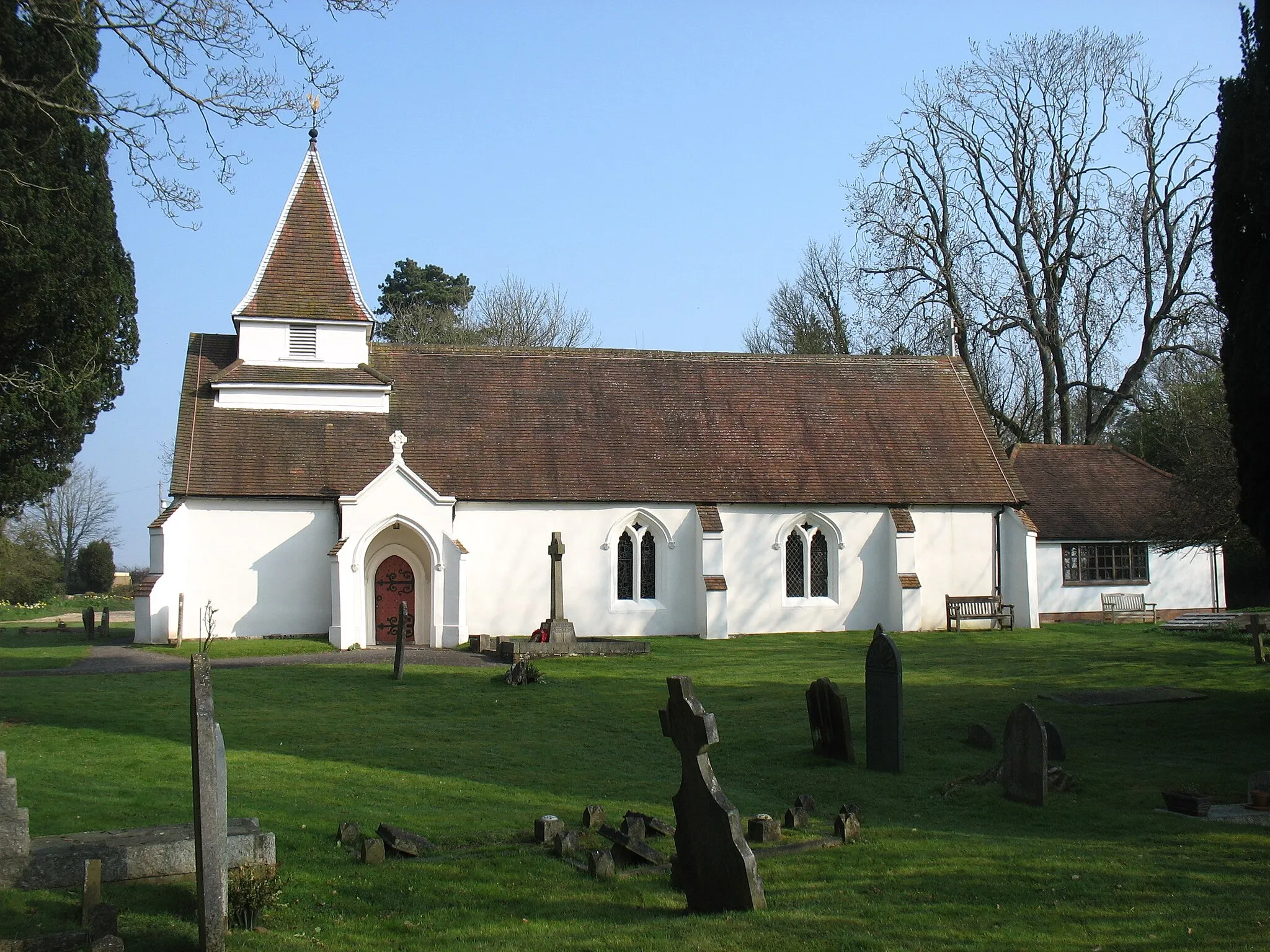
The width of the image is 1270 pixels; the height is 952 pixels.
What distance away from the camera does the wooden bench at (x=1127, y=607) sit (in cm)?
3619

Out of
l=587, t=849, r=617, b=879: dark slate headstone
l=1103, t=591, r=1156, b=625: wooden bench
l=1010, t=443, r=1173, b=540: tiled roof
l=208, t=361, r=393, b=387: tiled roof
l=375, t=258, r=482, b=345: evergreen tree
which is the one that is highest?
l=375, t=258, r=482, b=345: evergreen tree

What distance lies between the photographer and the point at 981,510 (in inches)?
1296

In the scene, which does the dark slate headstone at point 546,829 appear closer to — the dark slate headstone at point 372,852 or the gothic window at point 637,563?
the dark slate headstone at point 372,852

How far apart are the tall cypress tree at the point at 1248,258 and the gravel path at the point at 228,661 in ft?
46.6

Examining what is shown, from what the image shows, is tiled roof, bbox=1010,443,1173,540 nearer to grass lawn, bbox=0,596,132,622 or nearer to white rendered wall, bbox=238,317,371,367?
white rendered wall, bbox=238,317,371,367

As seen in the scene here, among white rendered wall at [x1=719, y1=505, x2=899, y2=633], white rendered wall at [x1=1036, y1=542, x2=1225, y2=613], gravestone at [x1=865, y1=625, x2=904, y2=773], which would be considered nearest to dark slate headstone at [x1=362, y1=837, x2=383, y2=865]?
gravestone at [x1=865, y1=625, x2=904, y2=773]

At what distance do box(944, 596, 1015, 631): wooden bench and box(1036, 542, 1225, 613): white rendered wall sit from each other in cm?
532

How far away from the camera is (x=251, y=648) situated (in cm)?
2628

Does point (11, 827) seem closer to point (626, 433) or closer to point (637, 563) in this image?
point (637, 563)

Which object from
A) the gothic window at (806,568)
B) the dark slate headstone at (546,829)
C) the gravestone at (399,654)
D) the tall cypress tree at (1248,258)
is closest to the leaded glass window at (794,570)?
the gothic window at (806,568)

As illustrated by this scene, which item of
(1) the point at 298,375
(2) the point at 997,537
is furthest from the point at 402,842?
(2) the point at 997,537

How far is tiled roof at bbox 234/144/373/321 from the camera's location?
3170 centimetres

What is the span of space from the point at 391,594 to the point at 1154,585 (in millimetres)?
24213

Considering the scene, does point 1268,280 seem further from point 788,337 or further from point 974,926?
point 788,337
